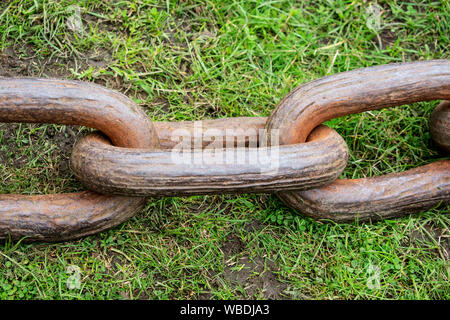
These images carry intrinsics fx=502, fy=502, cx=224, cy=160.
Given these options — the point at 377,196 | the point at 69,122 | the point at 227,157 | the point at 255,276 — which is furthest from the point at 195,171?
the point at 377,196

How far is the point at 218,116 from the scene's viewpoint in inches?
107

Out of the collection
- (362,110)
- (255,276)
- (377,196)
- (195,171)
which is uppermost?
(362,110)

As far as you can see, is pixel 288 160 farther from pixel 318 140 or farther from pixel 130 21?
pixel 130 21

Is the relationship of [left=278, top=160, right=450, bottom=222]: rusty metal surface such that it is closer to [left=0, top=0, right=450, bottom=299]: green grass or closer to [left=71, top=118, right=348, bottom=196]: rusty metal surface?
[left=0, top=0, right=450, bottom=299]: green grass

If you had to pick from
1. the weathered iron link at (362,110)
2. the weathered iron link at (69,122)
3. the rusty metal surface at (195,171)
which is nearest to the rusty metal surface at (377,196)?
the weathered iron link at (362,110)

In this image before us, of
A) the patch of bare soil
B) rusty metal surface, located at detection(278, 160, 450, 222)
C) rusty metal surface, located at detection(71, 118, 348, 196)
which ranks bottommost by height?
the patch of bare soil

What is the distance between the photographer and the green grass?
231 centimetres

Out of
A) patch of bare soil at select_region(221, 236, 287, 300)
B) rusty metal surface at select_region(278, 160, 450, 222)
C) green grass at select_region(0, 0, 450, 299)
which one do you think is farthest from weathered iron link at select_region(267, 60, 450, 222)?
patch of bare soil at select_region(221, 236, 287, 300)

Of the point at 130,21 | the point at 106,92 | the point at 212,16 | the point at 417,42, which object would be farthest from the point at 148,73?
the point at 417,42

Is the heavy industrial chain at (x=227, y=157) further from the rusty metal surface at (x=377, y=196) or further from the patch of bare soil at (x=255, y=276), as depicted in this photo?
the patch of bare soil at (x=255, y=276)

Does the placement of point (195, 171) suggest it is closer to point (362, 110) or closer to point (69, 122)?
point (69, 122)

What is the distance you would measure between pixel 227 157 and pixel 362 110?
0.66m

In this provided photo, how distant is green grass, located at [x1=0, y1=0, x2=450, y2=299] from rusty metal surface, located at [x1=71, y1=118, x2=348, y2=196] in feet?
1.50

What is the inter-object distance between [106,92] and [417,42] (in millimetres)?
1864
